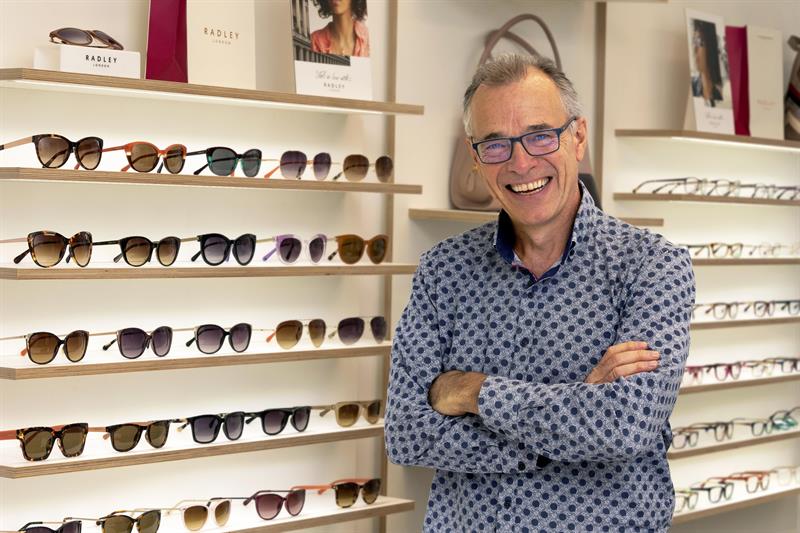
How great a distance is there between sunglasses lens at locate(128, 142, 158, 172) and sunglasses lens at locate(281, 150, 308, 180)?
17.4 inches

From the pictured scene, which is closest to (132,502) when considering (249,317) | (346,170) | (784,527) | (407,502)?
(249,317)

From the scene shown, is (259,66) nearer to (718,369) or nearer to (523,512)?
(523,512)

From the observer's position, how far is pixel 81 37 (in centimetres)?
294

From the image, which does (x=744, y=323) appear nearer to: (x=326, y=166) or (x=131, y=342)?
(x=326, y=166)

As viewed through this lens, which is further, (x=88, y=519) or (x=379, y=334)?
(x=379, y=334)

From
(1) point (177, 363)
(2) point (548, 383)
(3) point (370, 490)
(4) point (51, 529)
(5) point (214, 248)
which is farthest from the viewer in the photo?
(3) point (370, 490)

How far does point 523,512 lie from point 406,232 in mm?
1841

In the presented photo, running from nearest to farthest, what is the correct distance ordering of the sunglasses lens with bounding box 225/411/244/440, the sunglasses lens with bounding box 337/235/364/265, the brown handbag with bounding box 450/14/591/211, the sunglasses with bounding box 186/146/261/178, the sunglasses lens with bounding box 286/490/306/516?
1. the sunglasses with bounding box 186/146/261/178
2. the sunglasses lens with bounding box 225/411/244/440
3. the sunglasses lens with bounding box 286/490/306/516
4. the sunglasses lens with bounding box 337/235/364/265
5. the brown handbag with bounding box 450/14/591/211

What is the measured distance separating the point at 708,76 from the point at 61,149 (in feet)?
9.04

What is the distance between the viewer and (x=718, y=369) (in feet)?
15.8

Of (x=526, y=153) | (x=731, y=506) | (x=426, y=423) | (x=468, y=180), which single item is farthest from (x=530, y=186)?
(x=731, y=506)

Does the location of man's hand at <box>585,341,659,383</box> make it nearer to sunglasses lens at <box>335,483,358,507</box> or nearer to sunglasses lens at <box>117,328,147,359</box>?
sunglasses lens at <box>117,328,147,359</box>

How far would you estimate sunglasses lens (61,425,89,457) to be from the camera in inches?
117

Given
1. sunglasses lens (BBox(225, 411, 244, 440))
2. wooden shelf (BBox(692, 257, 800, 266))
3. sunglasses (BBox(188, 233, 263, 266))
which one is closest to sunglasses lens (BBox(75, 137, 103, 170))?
sunglasses (BBox(188, 233, 263, 266))
